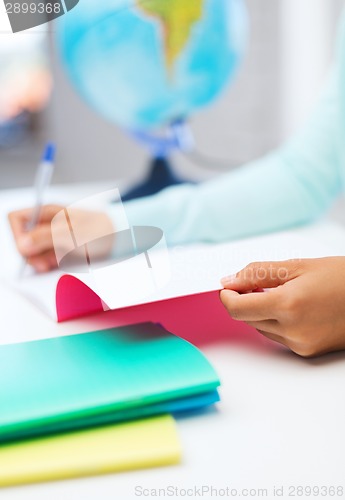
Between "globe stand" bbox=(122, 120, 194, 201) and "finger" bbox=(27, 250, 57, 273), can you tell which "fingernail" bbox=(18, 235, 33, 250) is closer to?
"finger" bbox=(27, 250, 57, 273)

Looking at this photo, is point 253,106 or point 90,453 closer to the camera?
point 90,453

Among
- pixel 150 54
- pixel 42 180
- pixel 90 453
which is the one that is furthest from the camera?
pixel 150 54

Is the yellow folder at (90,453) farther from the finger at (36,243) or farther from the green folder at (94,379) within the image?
the finger at (36,243)

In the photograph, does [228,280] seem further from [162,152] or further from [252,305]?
[162,152]

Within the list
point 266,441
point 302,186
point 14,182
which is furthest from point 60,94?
point 266,441

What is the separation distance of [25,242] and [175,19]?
51cm

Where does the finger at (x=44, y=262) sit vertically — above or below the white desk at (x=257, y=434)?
below

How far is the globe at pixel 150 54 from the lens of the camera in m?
0.91

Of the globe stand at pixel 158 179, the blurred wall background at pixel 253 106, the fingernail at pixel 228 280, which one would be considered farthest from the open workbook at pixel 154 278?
the blurred wall background at pixel 253 106

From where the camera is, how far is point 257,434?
1.02ft

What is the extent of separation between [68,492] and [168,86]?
0.78 meters

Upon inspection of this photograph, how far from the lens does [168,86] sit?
96cm

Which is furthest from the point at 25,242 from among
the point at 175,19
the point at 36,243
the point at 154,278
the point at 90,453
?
the point at 175,19

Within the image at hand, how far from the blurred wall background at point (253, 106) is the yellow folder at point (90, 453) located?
→ 139 cm
